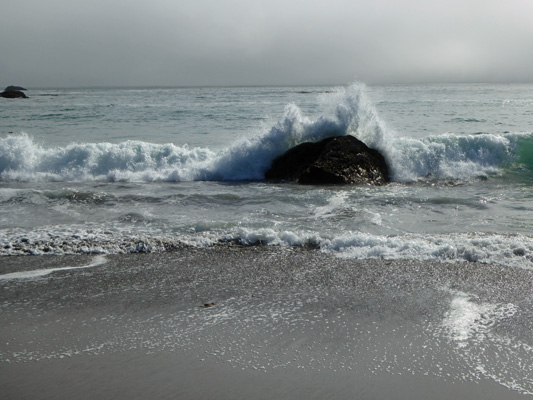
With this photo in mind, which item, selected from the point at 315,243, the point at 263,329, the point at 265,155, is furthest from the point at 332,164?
the point at 263,329

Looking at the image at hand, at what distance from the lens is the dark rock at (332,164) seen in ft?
32.8

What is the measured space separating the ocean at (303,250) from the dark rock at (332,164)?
0.39 m

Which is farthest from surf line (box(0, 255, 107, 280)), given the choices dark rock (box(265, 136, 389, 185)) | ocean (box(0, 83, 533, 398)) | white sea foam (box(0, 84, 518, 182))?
white sea foam (box(0, 84, 518, 182))

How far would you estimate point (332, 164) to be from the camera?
10164 millimetres

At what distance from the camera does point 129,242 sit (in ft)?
18.8

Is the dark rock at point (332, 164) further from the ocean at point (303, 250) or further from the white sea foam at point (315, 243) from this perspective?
the white sea foam at point (315, 243)

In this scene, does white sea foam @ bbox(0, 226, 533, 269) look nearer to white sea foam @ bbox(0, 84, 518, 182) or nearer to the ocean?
the ocean

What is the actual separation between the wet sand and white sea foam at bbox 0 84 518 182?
6307 mm

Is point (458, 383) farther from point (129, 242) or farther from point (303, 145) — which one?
point (303, 145)

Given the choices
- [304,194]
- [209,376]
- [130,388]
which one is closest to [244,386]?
[209,376]

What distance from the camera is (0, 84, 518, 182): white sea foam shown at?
36.9ft

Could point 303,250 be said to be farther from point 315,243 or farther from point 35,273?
point 35,273

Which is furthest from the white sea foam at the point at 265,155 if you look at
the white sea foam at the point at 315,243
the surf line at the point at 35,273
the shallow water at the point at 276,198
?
the surf line at the point at 35,273

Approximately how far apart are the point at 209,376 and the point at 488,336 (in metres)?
1.91
